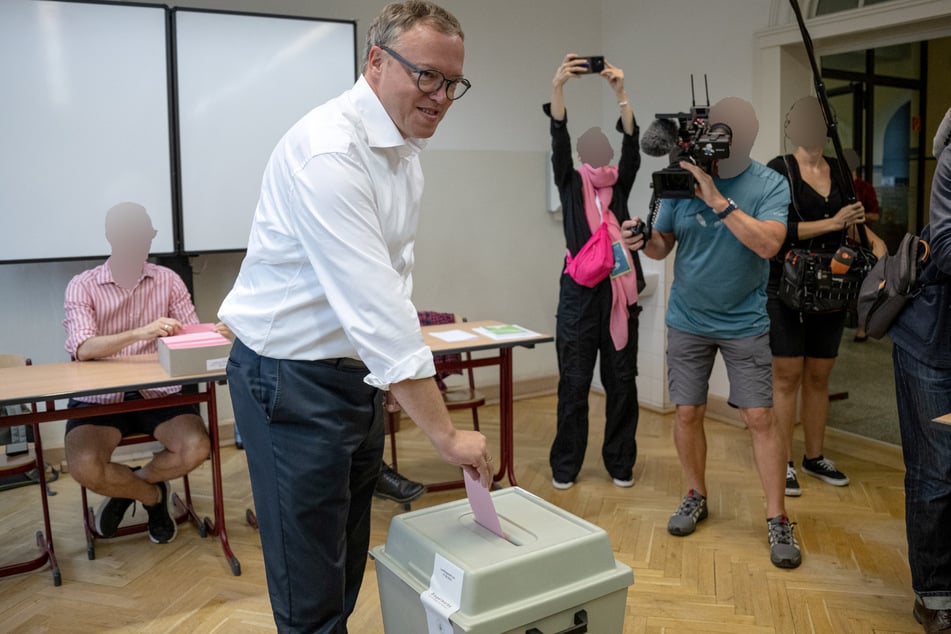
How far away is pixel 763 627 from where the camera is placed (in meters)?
2.60

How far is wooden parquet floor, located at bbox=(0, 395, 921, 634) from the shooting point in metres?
2.70

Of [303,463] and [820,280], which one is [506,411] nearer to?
[820,280]

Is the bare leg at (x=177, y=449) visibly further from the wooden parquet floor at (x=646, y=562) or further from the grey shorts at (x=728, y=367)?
the grey shorts at (x=728, y=367)

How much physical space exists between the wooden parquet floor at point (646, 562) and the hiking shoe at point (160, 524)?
4 cm

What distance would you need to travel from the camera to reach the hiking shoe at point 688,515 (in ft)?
10.8

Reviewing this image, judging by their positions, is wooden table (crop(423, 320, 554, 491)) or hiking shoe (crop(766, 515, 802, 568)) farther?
wooden table (crop(423, 320, 554, 491))

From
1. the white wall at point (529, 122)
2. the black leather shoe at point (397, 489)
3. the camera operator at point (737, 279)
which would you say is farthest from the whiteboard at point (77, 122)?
the camera operator at point (737, 279)

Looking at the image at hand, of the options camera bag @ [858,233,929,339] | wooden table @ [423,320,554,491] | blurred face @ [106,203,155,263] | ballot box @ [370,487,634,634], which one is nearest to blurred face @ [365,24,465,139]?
ballot box @ [370,487,634,634]

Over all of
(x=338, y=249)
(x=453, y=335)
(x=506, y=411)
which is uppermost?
(x=338, y=249)

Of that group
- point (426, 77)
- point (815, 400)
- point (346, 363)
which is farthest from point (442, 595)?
point (815, 400)

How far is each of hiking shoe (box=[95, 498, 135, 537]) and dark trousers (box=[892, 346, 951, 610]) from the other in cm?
287

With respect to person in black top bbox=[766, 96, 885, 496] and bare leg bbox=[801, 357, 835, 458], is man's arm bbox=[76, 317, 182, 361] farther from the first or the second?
bare leg bbox=[801, 357, 835, 458]

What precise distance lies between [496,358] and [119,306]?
1.58 m

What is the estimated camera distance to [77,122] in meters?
3.92
